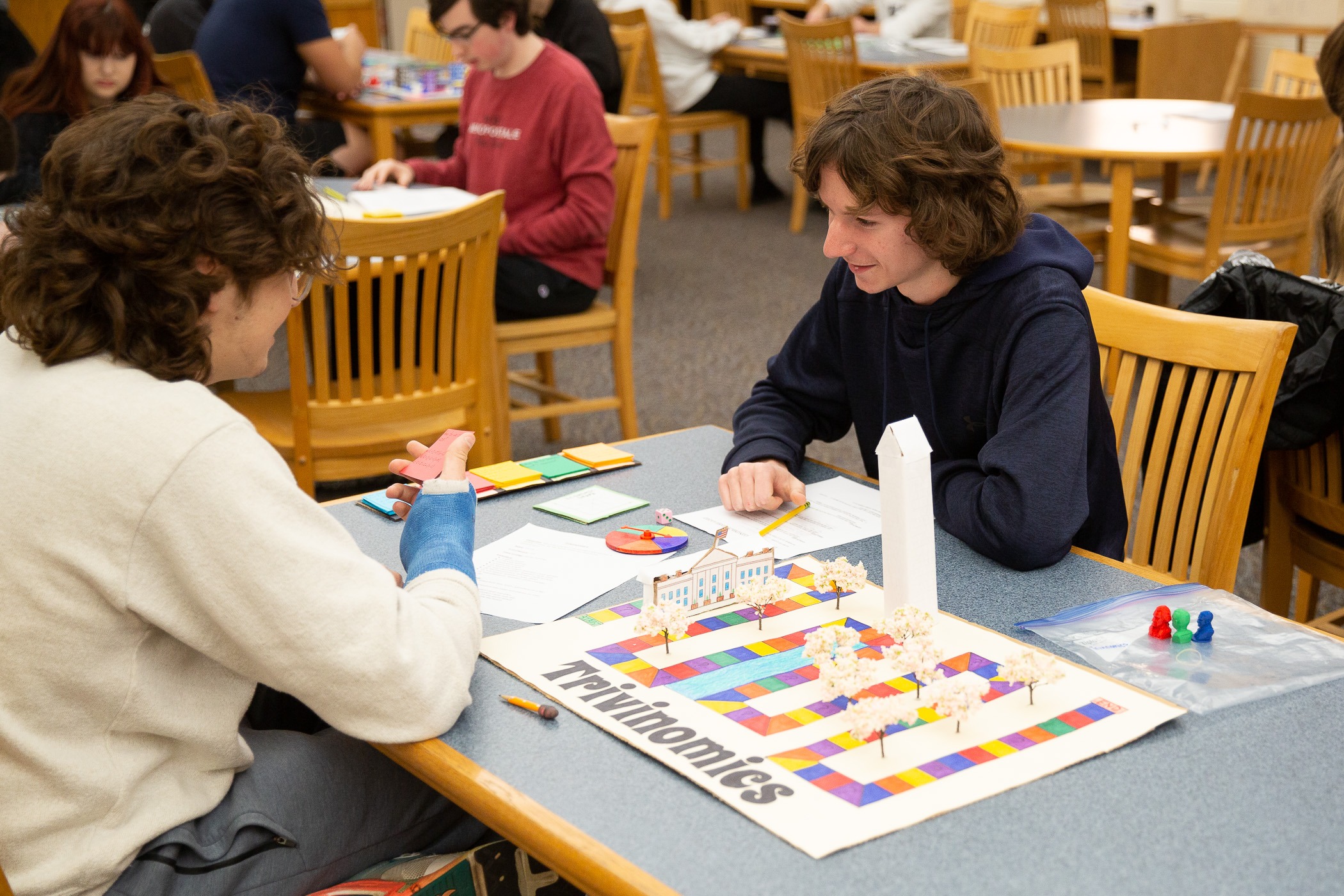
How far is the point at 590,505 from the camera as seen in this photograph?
1628mm

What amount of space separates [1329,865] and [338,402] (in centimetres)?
206

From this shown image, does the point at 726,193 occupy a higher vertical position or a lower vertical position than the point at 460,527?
lower

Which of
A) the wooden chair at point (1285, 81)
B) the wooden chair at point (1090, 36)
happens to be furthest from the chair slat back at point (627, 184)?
the wooden chair at point (1090, 36)

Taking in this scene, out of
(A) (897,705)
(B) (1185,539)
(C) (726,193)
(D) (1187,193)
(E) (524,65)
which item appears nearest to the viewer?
(A) (897,705)

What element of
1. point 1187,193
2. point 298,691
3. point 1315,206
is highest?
point 1315,206

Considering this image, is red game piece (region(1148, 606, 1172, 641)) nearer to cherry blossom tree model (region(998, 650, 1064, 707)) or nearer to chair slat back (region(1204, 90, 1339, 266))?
cherry blossom tree model (region(998, 650, 1064, 707))

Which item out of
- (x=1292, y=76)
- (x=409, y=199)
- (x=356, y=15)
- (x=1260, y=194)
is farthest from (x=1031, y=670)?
(x=356, y=15)

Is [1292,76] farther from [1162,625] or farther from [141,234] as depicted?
[141,234]

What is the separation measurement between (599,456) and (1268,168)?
293cm

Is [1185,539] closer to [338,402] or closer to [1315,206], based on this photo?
[1315,206]

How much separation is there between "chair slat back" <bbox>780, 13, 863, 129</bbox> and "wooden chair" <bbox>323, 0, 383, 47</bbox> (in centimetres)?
267

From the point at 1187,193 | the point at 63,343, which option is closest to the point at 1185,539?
the point at 63,343

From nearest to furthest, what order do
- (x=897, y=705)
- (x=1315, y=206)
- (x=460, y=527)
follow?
(x=897, y=705)
(x=460, y=527)
(x=1315, y=206)

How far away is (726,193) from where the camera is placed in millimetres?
7270
